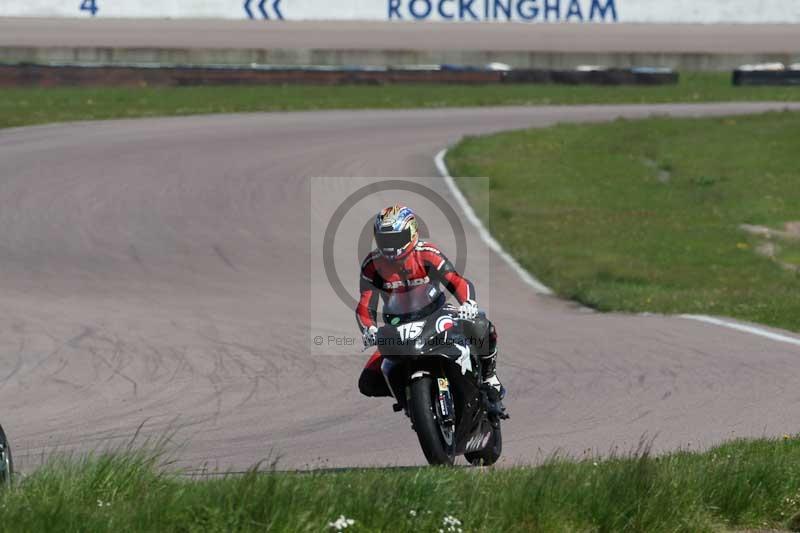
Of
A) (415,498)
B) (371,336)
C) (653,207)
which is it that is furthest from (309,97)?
(415,498)

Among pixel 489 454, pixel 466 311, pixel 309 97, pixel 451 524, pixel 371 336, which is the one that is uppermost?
pixel 466 311

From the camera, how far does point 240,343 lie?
45.9ft

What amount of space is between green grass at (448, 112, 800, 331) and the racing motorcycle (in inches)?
326

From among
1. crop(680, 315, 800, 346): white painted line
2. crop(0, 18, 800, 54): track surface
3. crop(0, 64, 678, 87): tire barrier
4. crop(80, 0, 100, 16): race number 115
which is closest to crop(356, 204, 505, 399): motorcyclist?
crop(680, 315, 800, 346): white painted line

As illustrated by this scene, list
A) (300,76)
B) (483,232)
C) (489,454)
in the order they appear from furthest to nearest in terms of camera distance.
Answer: (300,76) < (483,232) < (489,454)

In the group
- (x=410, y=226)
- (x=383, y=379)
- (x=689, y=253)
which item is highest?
(x=410, y=226)

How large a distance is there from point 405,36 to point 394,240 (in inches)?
1596

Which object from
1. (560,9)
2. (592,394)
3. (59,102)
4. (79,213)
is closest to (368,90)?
(59,102)

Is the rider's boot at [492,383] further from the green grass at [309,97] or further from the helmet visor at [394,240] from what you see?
the green grass at [309,97]

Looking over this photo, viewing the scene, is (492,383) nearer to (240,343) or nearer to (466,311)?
(466,311)

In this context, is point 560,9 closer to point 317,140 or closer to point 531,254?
point 317,140

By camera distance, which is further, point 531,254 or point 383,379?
point 531,254

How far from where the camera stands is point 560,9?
163 ft

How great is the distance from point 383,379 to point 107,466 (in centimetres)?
242
